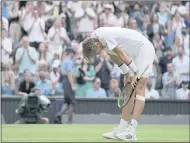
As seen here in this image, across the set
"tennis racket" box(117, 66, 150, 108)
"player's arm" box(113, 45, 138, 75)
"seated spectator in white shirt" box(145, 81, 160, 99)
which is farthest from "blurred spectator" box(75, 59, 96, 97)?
"player's arm" box(113, 45, 138, 75)

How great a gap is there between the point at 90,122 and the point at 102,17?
157 inches

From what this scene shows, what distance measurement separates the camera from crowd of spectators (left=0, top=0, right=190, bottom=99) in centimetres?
1888

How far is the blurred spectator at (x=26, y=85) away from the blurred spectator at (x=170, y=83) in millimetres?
3436

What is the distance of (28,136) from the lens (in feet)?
39.3

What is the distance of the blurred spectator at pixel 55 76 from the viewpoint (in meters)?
18.8

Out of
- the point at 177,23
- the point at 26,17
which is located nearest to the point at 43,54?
the point at 26,17

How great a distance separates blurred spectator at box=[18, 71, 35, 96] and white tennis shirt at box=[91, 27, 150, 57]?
749 centimetres

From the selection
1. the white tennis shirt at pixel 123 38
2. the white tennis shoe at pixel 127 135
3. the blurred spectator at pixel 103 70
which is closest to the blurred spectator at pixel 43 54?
the blurred spectator at pixel 103 70

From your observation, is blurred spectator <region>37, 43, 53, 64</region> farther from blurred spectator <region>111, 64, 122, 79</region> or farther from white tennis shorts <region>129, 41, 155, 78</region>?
white tennis shorts <region>129, 41, 155, 78</region>

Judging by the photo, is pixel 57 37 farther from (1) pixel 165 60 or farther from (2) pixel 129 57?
(2) pixel 129 57

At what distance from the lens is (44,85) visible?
1853cm

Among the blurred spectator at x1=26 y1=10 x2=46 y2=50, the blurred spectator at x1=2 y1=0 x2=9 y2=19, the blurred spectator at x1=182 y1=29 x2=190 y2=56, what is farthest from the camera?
the blurred spectator at x1=182 y1=29 x2=190 y2=56

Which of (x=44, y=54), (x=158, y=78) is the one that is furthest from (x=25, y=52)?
(x=158, y=78)

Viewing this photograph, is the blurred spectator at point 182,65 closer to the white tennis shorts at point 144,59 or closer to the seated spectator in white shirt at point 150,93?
the seated spectator in white shirt at point 150,93
